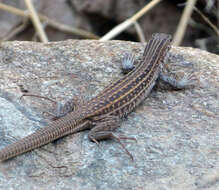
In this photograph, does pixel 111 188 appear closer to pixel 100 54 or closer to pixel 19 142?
pixel 19 142

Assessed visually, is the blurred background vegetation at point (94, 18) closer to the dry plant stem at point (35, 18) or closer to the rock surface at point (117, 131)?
the dry plant stem at point (35, 18)

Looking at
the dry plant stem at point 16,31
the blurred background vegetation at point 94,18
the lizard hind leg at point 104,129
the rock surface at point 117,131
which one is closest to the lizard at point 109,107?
the lizard hind leg at point 104,129

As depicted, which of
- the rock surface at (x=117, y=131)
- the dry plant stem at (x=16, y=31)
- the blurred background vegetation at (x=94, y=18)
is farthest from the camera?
the blurred background vegetation at (x=94, y=18)

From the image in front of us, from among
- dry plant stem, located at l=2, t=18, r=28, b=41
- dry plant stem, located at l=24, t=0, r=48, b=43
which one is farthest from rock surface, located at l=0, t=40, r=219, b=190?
dry plant stem, located at l=2, t=18, r=28, b=41

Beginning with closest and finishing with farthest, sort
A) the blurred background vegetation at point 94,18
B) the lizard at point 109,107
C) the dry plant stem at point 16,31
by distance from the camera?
the lizard at point 109,107 → the dry plant stem at point 16,31 → the blurred background vegetation at point 94,18

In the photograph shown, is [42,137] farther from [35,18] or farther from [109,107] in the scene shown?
[35,18]

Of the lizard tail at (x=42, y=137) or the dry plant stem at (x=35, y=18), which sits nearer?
the lizard tail at (x=42, y=137)

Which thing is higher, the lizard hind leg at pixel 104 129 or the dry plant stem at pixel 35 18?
the dry plant stem at pixel 35 18
